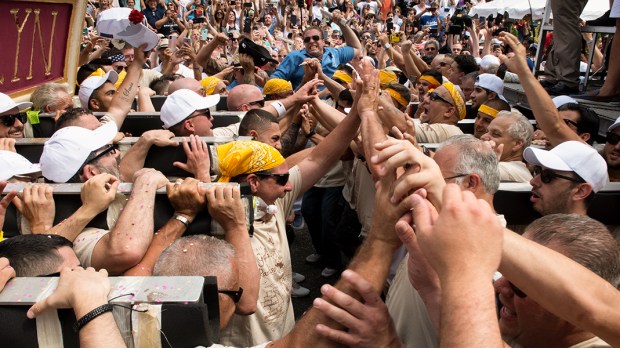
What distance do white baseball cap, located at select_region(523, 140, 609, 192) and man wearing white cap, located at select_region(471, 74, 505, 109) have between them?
2.61 meters

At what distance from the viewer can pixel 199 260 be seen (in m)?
1.79

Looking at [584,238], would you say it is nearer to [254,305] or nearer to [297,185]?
[254,305]

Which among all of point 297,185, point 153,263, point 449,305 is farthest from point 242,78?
point 449,305

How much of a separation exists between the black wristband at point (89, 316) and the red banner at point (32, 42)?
13.4 ft

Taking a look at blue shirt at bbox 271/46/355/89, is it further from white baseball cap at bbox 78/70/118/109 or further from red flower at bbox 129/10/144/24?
red flower at bbox 129/10/144/24

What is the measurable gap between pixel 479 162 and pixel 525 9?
12609 mm

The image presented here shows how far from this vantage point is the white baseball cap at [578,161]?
8.91 feet

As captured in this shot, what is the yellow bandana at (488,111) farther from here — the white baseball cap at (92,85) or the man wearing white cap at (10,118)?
the man wearing white cap at (10,118)

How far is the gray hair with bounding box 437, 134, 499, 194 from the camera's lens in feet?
8.13

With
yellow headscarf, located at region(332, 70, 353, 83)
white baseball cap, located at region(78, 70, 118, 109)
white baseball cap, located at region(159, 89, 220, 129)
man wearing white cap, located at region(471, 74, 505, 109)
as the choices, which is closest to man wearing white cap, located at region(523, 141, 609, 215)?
white baseball cap, located at region(159, 89, 220, 129)

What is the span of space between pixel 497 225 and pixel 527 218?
2.16 m

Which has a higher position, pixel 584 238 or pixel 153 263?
pixel 584 238

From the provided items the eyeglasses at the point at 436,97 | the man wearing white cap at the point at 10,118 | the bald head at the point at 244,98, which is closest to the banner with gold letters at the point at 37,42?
the man wearing white cap at the point at 10,118

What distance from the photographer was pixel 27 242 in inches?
72.4
